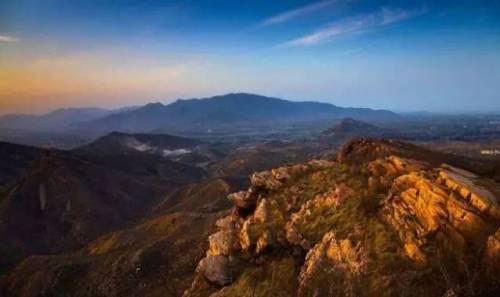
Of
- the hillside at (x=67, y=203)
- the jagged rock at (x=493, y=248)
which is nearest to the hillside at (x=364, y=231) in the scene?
the jagged rock at (x=493, y=248)

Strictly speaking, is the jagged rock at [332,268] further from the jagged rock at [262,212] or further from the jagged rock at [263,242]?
the jagged rock at [262,212]

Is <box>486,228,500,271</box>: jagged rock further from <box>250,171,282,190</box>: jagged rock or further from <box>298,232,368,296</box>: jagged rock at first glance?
<box>250,171,282,190</box>: jagged rock

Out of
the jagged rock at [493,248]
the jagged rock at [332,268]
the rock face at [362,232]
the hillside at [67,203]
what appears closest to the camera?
the jagged rock at [493,248]

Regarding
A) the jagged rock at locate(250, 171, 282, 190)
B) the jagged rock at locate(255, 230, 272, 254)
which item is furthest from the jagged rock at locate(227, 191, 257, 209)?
the jagged rock at locate(255, 230, 272, 254)

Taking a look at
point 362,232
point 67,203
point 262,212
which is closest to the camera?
point 362,232

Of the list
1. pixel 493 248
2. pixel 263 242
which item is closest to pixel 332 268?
pixel 263 242

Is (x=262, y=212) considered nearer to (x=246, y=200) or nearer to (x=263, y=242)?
(x=246, y=200)
